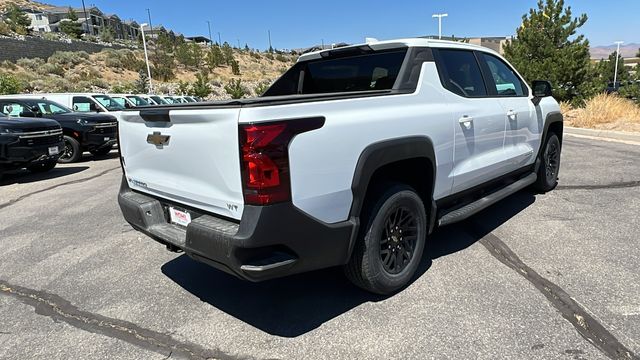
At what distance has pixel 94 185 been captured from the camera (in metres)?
8.23

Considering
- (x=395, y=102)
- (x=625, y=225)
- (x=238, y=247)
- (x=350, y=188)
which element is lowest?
(x=625, y=225)

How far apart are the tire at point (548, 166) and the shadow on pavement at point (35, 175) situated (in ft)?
29.8

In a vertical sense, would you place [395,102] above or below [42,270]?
above

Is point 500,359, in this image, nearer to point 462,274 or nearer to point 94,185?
point 462,274

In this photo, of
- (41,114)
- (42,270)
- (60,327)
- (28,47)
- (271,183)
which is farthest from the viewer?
(28,47)

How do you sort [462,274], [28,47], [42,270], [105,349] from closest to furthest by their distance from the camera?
[105,349] → [462,274] → [42,270] → [28,47]

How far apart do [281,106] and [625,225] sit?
13.7 ft

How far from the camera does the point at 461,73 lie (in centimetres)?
426

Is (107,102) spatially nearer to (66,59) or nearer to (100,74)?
(100,74)

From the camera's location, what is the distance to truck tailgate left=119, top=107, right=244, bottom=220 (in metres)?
2.62

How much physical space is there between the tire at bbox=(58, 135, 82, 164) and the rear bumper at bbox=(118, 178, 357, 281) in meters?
9.88

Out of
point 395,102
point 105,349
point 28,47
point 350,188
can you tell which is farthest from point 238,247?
point 28,47

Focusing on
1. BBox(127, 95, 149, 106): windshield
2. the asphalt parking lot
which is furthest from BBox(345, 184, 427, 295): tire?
BBox(127, 95, 149, 106): windshield

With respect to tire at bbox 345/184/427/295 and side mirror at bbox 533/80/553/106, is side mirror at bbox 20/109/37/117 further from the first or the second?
side mirror at bbox 533/80/553/106
